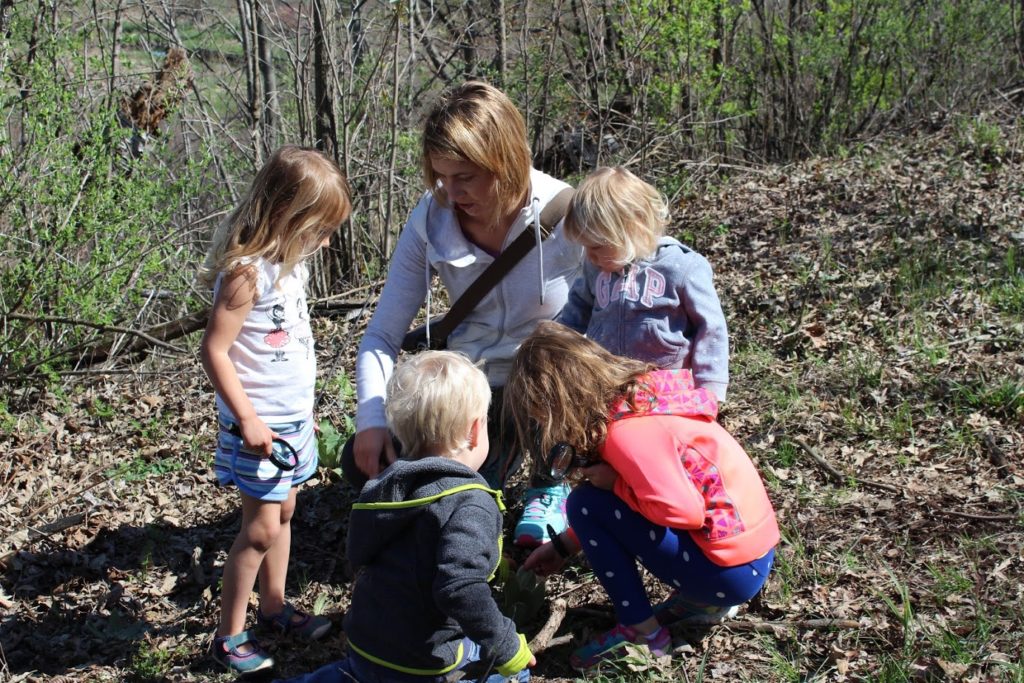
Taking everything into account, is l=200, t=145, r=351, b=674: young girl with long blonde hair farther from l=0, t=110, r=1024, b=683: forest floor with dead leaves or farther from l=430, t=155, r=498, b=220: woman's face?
l=0, t=110, r=1024, b=683: forest floor with dead leaves

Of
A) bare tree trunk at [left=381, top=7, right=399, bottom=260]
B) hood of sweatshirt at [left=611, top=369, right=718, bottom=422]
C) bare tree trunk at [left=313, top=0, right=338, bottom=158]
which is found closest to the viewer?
hood of sweatshirt at [left=611, top=369, right=718, bottom=422]

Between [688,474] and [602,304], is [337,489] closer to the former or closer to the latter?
[602,304]

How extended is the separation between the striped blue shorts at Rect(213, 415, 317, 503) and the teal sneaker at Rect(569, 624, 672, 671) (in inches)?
43.9

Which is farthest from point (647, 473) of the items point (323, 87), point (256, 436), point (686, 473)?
point (323, 87)

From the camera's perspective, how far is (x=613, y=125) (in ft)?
28.0

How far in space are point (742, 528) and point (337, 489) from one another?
2.17m

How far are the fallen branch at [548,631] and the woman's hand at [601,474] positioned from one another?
0.58 m

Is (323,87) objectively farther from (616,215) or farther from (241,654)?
(241,654)

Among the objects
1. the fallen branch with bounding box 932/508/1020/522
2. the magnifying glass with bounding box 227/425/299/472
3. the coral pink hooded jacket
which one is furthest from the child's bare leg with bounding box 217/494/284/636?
the fallen branch with bounding box 932/508/1020/522

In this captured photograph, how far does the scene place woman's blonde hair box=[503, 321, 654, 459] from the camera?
2.66m

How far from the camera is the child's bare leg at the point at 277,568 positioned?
125 inches

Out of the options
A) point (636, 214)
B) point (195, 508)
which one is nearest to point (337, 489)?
point (195, 508)

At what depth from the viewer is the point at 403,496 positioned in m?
2.46

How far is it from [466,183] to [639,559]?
4.54ft
